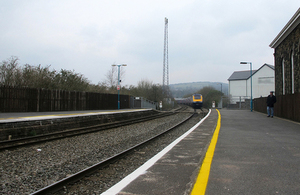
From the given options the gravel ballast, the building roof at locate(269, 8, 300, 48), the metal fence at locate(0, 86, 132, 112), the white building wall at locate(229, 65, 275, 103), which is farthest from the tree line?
the white building wall at locate(229, 65, 275, 103)

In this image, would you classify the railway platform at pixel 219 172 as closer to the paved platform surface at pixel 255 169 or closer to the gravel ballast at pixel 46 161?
the paved platform surface at pixel 255 169

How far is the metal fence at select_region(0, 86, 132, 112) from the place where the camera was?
16.8 metres

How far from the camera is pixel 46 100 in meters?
19.7

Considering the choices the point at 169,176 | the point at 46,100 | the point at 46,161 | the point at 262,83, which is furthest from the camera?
the point at 262,83

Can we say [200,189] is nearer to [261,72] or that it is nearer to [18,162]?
[18,162]

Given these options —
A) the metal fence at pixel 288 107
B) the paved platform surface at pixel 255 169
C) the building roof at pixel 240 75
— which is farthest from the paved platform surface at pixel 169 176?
the building roof at pixel 240 75

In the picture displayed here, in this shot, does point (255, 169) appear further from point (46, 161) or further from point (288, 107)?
point (288, 107)

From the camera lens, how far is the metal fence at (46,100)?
55.1 feet

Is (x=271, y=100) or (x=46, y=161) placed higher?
(x=271, y=100)

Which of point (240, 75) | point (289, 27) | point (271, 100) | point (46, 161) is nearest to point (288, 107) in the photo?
point (271, 100)

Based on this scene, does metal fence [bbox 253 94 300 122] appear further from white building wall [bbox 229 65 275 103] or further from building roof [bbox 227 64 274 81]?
building roof [bbox 227 64 274 81]

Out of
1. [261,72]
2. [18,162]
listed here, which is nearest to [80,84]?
[18,162]

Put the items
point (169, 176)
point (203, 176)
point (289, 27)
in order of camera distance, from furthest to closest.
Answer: point (289, 27)
point (169, 176)
point (203, 176)

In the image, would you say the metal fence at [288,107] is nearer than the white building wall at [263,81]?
Yes
